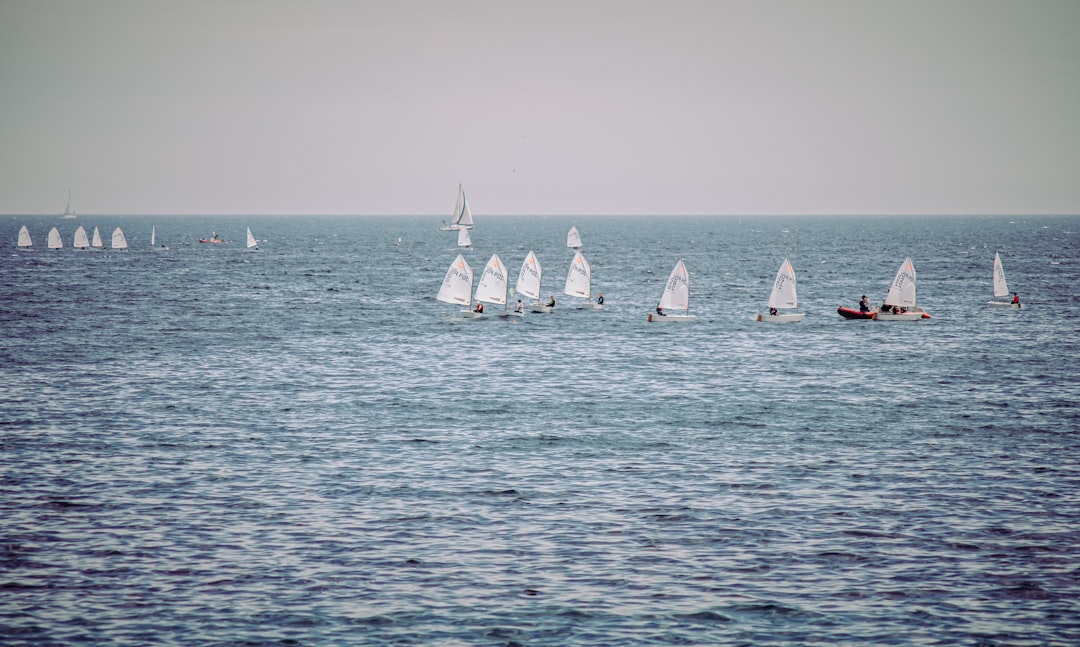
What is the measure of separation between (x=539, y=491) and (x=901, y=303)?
73.9 metres

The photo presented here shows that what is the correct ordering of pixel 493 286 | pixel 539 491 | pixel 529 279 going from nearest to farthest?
pixel 539 491 < pixel 493 286 < pixel 529 279

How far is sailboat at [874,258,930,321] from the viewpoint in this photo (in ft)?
348

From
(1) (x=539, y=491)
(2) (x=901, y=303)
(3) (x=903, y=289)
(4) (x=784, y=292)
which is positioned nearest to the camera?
(1) (x=539, y=491)

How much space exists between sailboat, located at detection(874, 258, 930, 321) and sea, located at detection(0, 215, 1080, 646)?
13442mm

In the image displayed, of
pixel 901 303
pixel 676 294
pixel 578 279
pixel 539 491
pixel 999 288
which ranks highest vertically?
pixel 578 279

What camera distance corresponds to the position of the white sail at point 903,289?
106 meters

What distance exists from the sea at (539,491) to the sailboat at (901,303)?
1344 cm

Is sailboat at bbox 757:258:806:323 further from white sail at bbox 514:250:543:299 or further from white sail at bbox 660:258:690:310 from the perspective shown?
white sail at bbox 514:250:543:299

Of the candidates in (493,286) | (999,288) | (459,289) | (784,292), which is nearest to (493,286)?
(493,286)

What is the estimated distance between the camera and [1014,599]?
31906 millimetres

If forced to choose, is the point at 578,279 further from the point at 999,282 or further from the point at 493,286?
the point at 999,282

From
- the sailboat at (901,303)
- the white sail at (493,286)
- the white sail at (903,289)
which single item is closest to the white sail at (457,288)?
the white sail at (493,286)

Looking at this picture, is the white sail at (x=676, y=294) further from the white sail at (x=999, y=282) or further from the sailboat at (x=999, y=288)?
the white sail at (x=999, y=282)

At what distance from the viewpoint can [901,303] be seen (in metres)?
107
